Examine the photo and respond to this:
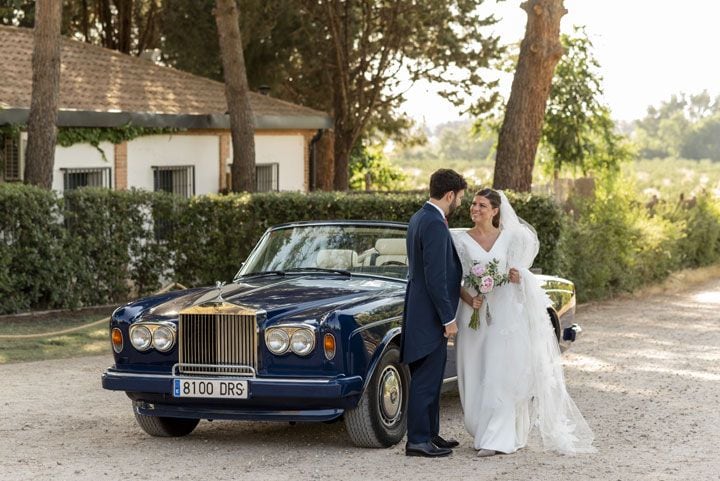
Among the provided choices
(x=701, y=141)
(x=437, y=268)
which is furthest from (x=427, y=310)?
(x=701, y=141)

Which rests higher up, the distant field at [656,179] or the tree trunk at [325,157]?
the tree trunk at [325,157]

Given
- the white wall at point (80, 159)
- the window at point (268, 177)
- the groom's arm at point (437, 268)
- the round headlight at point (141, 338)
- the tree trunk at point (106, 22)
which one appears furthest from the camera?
the tree trunk at point (106, 22)

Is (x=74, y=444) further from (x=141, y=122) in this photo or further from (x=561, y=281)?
(x=141, y=122)

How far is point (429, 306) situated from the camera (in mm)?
9000

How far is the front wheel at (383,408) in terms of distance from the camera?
9.16 metres

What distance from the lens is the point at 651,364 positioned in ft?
46.6

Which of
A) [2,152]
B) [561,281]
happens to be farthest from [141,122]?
[561,281]

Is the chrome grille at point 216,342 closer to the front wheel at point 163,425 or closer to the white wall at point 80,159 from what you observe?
the front wheel at point 163,425

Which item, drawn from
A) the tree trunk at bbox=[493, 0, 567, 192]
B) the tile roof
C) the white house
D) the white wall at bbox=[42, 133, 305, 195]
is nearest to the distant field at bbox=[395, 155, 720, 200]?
the tree trunk at bbox=[493, 0, 567, 192]

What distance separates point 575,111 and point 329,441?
29881mm

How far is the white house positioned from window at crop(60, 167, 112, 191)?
0.02 metres

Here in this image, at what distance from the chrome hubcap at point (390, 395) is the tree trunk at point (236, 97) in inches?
685

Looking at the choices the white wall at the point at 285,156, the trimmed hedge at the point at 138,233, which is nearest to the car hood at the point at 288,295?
the trimmed hedge at the point at 138,233

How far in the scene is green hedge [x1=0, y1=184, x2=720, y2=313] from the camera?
18.7 m
